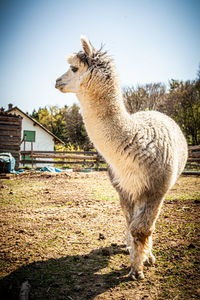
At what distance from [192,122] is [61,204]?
18.5 metres

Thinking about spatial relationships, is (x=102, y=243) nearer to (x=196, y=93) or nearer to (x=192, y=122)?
(x=192, y=122)

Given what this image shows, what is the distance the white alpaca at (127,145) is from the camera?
2.25 metres

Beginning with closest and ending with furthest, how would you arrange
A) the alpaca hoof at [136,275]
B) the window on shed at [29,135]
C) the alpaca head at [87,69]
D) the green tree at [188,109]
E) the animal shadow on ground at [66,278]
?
the animal shadow on ground at [66,278], the alpaca hoof at [136,275], the alpaca head at [87,69], the green tree at [188,109], the window on shed at [29,135]

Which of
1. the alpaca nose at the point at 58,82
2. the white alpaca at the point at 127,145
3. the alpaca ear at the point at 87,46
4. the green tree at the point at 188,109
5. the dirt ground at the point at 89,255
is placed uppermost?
the green tree at the point at 188,109

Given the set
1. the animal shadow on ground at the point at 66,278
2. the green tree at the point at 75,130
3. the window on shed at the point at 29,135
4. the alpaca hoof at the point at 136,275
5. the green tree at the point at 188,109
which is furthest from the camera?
the green tree at the point at 75,130

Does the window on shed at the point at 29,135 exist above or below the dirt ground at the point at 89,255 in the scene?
above

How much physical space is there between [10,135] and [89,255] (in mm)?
11153

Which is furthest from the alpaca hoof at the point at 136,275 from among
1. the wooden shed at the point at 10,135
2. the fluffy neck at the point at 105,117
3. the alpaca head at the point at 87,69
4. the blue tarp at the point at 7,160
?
the wooden shed at the point at 10,135

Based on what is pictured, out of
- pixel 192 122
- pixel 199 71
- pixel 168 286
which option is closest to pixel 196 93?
pixel 199 71

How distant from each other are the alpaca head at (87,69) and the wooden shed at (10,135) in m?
10.7

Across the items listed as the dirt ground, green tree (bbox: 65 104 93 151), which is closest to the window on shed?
green tree (bbox: 65 104 93 151)

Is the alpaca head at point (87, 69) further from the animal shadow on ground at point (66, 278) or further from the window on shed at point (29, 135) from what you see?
the window on shed at point (29, 135)

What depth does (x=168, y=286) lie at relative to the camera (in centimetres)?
201

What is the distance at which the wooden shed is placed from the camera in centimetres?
1209
